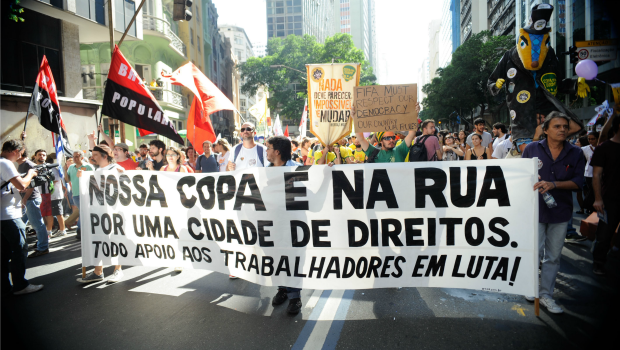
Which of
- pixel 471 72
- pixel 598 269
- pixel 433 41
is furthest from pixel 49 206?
pixel 433 41

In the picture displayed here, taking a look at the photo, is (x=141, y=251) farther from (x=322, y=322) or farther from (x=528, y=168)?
(x=528, y=168)

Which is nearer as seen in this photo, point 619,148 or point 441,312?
point 441,312

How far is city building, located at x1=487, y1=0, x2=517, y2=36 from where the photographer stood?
152 feet

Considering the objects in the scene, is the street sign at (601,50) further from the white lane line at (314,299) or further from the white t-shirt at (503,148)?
the white lane line at (314,299)

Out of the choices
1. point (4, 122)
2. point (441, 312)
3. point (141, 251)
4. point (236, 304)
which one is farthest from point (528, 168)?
point (4, 122)

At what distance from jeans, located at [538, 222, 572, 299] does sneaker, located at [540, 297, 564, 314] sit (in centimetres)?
5

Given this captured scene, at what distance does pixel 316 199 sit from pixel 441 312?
5.40ft

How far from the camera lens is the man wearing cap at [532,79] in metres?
6.30

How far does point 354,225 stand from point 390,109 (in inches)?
68.3

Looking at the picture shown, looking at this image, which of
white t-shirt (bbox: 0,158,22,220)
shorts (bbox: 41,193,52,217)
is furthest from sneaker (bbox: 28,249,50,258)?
white t-shirt (bbox: 0,158,22,220)

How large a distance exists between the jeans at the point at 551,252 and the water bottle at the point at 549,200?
0.28m

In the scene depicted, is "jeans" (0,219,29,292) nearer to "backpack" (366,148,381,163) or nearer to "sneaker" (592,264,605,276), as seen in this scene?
"backpack" (366,148,381,163)

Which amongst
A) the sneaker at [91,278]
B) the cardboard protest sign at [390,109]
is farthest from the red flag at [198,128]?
the cardboard protest sign at [390,109]

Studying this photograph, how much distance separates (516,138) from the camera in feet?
21.4
